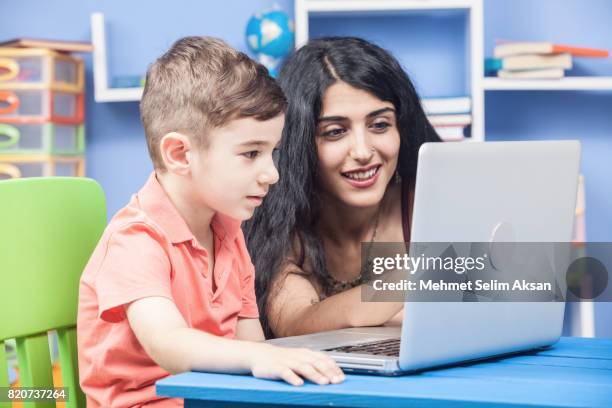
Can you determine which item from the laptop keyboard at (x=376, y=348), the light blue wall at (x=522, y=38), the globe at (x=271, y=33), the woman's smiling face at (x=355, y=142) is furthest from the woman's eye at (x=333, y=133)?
the light blue wall at (x=522, y=38)

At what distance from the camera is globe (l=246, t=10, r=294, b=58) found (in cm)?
291

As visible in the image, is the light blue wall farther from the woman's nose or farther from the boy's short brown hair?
the boy's short brown hair

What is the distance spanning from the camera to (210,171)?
114 cm

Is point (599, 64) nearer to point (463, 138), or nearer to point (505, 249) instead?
point (463, 138)

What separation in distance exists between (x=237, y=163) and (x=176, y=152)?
0.29ft

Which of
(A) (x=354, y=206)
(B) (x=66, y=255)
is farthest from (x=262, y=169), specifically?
(A) (x=354, y=206)

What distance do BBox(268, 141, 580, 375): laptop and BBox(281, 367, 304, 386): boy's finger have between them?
77 millimetres

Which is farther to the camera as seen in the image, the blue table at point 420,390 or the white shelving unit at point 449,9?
the white shelving unit at point 449,9

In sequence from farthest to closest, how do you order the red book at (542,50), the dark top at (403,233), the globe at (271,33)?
the globe at (271,33) → the red book at (542,50) → the dark top at (403,233)

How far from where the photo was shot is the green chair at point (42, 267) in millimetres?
1093

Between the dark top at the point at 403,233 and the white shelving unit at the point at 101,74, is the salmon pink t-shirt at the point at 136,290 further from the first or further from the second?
the white shelving unit at the point at 101,74

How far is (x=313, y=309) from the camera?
56.6 inches

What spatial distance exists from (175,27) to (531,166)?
94.7 inches

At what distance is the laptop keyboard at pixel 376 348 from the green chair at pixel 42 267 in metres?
0.40
